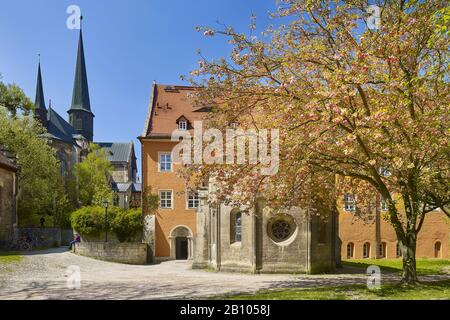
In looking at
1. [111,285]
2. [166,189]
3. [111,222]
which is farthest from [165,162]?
[111,285]

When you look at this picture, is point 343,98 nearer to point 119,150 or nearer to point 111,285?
point 111,285

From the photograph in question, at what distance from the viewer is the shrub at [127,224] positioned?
33062 mm

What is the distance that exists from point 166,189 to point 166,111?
673 centimetres

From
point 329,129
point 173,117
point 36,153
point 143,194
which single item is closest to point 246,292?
point 329,129

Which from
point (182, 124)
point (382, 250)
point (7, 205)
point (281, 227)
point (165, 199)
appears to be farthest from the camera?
point (182, 124)

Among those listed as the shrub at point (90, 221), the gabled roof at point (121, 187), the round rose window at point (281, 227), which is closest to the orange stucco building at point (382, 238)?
the round rose window at point (281, 227)

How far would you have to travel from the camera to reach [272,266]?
2158 cm

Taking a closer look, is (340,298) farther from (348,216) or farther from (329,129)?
(348,216)

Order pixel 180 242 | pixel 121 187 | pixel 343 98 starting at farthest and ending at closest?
pixel 121 187 < pixel 180 242 < pixel 343 98

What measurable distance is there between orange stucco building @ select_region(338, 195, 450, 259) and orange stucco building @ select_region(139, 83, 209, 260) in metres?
12.2

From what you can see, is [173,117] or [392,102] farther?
[173,117]

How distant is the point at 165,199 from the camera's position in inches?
1358

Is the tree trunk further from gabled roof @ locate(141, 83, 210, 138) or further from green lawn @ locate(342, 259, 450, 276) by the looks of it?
gabled roof @ locate(141, 83, 210, 138)

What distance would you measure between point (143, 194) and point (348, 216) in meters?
16.5
